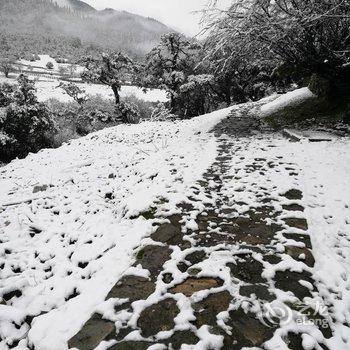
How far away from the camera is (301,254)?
3154mm

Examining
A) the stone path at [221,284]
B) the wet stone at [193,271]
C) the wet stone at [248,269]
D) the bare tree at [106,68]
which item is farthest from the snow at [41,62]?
the wet stone at [248,269]

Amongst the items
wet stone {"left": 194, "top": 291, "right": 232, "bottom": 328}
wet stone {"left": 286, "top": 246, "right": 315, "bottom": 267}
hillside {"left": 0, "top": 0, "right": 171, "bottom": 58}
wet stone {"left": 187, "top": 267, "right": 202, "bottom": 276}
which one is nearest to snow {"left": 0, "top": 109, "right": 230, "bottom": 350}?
wet stone {"left": 194, "top": 291, "right": 232, "bottom": 328}

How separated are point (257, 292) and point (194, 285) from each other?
570 millimetres

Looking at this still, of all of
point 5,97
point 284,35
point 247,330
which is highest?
point 284,35

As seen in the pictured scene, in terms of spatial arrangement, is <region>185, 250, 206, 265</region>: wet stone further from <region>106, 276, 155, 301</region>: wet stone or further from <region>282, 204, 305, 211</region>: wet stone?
<region>282, 204, 305, 211</region>: wet stone

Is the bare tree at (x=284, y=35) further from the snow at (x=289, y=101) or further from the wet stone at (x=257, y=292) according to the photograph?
the wet stone at (x=257, y=292)

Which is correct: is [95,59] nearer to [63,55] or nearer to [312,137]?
[312,137]

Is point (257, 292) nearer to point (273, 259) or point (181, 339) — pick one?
point (273, 259)

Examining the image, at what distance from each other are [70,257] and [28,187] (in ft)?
13.1

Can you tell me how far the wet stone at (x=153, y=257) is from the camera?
3156mm

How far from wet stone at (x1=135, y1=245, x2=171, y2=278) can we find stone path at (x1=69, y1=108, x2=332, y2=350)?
0.4 inches

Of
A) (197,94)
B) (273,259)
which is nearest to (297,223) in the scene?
(273,259)

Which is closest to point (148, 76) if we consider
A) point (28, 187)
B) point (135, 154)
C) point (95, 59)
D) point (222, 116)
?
point (95, 59)

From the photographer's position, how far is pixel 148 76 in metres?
21.4
